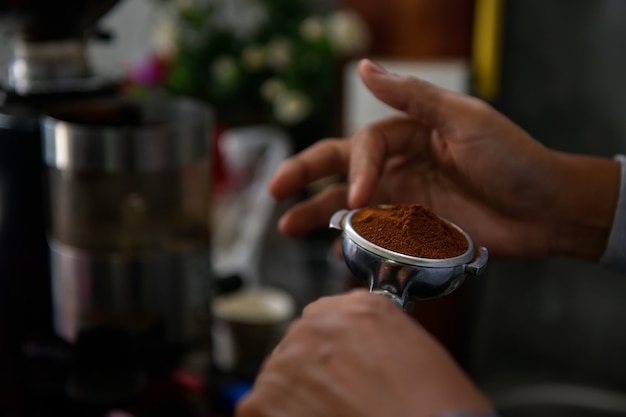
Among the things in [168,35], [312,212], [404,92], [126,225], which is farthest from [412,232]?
[168,35]

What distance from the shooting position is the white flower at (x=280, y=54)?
5.36 feet

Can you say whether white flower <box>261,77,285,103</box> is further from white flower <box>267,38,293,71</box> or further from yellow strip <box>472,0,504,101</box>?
yellow strip <box>472,0,504,101</box>

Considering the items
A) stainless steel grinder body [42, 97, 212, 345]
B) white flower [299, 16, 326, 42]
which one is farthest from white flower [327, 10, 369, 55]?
stainless steel grinder body [42, 97, 212, 345]

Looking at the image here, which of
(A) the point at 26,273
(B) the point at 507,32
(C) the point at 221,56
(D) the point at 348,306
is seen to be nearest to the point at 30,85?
(A) the point at 26,273

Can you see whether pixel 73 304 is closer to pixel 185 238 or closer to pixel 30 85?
pixel 185 238

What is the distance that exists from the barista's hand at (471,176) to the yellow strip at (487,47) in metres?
0.79

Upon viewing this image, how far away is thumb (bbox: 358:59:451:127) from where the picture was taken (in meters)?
0.68

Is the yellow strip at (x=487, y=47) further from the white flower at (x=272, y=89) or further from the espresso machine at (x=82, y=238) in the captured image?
the espresso machine at (x=82, y=238)

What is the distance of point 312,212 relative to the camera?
2.68ft

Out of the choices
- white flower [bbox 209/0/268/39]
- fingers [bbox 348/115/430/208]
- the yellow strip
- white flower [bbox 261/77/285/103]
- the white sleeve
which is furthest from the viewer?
white flower [bbox 209/0/268/39]

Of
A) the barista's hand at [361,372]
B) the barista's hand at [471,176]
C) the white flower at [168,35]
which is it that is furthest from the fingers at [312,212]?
the white flower at [168,35]

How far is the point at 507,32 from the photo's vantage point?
5.26ft

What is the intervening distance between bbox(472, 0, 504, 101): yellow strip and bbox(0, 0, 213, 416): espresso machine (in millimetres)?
853

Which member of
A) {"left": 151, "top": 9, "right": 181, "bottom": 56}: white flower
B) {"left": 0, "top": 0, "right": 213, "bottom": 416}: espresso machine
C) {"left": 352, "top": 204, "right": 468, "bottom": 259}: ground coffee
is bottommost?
{"left": 0, "top": 0, "right": 213, "bottom": 416}: espresso machine
